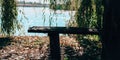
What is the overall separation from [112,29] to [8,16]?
5.76m

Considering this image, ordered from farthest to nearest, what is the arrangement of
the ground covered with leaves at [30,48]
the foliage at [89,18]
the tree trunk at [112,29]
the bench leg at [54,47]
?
the foliage at [89,18] → the ground covered with leaves at [30,48] → the bench leg at [54,47] → the tree trunk at [112,29]

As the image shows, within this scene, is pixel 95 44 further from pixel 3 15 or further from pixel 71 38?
Result: pixel 3 15

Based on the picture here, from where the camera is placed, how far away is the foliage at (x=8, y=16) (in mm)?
8992

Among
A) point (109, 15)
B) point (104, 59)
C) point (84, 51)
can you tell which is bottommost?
point (84, 51)

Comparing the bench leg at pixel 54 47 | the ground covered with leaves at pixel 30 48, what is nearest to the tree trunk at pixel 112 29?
the bench leg at pixel 54 47

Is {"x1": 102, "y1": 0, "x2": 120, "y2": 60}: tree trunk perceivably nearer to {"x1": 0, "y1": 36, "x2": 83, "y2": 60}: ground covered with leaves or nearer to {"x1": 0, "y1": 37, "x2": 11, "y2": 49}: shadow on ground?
{"x1": 0, "y1": 36, "x2": 83, "y2": 60}: ground covered with leaves

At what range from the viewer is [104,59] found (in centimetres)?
394

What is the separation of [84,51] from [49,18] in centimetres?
196

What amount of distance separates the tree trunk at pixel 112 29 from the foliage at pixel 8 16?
5.53m

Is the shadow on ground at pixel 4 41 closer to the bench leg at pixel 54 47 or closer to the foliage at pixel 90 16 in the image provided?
the bench leg at pixel 54 47

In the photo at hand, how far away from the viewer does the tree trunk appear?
3.75 meters

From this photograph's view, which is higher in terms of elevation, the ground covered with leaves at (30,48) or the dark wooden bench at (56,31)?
the dark wooden bench at (56,31)

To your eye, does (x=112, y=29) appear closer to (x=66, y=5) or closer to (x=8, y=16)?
(x=66, y=5)

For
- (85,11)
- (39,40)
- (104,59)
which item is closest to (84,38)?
(85,11)
